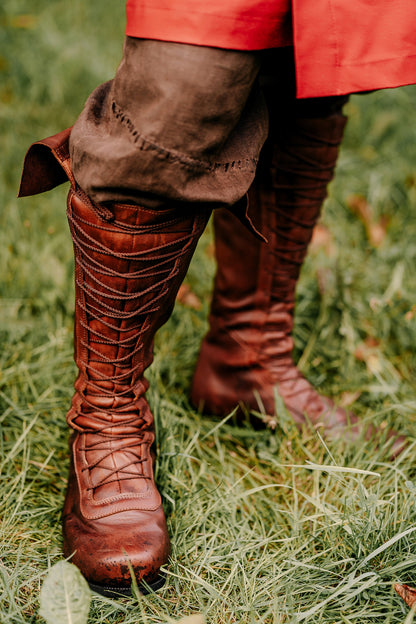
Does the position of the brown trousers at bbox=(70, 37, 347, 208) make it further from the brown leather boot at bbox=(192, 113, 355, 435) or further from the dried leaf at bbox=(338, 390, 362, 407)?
the dried leaf at bbox=(338, 390, 362, 407)

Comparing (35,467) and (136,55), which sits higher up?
(136,55)

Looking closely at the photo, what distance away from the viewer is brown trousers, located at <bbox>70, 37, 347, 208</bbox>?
32.7 inches

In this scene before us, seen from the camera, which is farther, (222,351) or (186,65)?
(222,351)

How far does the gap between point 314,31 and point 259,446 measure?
2.85 feet

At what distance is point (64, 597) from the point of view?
2.77 ft

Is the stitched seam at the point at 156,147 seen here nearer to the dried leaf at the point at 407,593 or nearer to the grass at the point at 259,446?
the grass at the point at 259,446

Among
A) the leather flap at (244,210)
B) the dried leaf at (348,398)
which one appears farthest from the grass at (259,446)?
the leather flap at (244,210)

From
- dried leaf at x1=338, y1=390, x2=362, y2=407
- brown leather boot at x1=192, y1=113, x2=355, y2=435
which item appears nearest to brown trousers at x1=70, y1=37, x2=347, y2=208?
brown leather boot at x1=192, y1=113, x2=355, y2=435

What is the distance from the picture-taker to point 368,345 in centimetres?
175

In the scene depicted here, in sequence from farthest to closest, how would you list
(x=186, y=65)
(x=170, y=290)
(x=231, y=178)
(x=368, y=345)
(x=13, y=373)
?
(x=368, y=345) < (x=13, y=373) < (x=170, y=290) < (x=231, y=178) < (x=186, y=65)

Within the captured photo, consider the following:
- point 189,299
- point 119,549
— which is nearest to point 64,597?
point 119,549

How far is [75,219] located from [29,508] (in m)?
0.57

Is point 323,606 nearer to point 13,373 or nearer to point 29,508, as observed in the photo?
point 29,508

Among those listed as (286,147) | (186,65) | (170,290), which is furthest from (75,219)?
(286,147)
